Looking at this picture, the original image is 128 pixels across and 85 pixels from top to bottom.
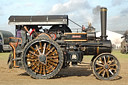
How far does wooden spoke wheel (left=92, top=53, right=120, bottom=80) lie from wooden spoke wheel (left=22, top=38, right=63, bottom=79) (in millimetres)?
1382

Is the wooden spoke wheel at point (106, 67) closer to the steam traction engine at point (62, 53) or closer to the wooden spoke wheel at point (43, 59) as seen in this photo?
the steam traction engine at point (62, 53)

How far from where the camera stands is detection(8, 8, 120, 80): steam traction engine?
6965mm

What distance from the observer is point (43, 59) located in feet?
22.8

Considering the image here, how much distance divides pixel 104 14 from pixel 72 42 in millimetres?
1927

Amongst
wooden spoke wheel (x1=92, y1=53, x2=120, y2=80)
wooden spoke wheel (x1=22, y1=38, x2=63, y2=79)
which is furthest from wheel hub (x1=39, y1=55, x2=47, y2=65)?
wooden spoke wheel (x1=92, y1=53, x2=120, y2=80)

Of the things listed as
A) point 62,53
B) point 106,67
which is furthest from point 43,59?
point 106,67

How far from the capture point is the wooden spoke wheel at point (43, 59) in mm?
6949

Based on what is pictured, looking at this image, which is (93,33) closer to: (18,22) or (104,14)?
(104,14)

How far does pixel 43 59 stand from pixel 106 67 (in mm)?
2376

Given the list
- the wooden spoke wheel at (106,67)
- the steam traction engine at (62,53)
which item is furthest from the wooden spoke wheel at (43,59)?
the wooden spoke wheel at (106,67)

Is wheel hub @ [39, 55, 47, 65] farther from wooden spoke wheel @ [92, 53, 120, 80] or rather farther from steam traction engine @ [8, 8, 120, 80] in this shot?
wooden spoke wheel @ [92, 53, 120, 80]

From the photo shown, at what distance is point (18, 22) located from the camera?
948 cm

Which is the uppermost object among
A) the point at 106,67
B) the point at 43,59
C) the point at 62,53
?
the point at 62,53

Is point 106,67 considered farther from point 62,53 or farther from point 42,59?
point 42,59
